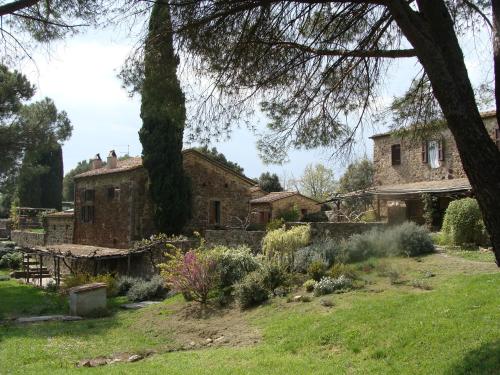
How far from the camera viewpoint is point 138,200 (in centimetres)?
2727

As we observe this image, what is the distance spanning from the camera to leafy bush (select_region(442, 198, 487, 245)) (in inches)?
591

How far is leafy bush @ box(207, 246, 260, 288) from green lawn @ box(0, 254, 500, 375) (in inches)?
77.5

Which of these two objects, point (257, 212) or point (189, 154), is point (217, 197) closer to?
point (189, 154)

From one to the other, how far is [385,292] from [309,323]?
214 centimetres

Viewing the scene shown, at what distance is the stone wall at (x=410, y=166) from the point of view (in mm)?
27578

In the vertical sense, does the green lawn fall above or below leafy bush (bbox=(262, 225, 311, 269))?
below

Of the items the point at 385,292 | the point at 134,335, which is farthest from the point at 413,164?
the point at 134,335

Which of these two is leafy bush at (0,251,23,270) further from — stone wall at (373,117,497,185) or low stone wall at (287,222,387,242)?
low stone wall at (287,222,387,242)

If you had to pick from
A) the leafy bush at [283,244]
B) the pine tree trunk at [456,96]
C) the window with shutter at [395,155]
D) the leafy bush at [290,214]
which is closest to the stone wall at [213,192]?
the leafy bush at [290,214]

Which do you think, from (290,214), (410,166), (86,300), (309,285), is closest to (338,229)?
(309,285)

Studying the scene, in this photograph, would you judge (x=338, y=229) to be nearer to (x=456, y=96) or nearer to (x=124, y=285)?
(x=124, y=285)

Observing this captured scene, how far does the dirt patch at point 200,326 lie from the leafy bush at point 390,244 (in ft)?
13.0

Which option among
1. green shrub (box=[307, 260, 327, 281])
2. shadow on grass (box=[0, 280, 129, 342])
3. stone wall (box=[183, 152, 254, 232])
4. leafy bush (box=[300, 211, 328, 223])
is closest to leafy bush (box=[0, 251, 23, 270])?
shadow on grass (box=[0, 280, 129, 342])

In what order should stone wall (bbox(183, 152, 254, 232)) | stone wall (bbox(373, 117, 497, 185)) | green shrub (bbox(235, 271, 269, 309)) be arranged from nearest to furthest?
1. green shrub (bbox(235, 271, 269, 309))
2. stone wall (bbox(373, 117, 497, 185))
3. stone wall (bbox(183, 152, 254, 232))
